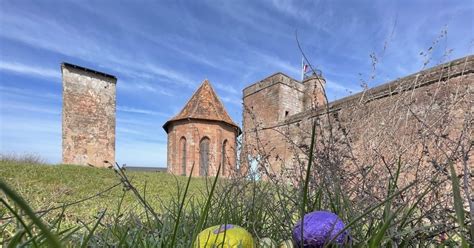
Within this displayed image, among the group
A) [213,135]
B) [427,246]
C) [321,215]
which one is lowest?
[427,246]

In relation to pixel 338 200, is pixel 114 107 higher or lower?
higher

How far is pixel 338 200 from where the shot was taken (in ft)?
4.11

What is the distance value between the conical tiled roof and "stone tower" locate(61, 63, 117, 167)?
5.83 metres

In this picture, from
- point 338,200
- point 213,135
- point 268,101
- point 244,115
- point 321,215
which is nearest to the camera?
point 321,215

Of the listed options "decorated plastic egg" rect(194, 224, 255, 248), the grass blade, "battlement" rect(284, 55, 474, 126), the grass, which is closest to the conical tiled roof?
"battlement" rect(284, 55, 474, 126)

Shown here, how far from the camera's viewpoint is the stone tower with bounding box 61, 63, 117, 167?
25.7 m

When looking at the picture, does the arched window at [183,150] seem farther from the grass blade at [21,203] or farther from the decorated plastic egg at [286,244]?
the grass blade at [21,203]

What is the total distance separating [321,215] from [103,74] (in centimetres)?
3130

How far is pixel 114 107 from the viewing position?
29.0m

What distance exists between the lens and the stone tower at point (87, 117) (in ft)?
84.2

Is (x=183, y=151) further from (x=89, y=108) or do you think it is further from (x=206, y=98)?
(x=89, y=108)

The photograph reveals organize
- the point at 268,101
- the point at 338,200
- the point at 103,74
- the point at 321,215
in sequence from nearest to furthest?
the point at 321,215
the point at 338,200
the point at 268,101
the point at 103,74

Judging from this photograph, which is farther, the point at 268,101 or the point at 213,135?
the point at 213,135

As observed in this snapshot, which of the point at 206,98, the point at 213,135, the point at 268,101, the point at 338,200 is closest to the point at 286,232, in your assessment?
the point at 338,200
